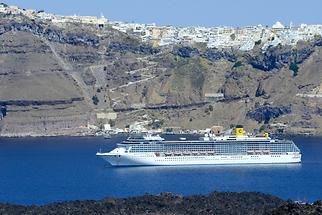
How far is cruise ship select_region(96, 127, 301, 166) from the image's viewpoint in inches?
3467

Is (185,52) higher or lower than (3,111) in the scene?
higher

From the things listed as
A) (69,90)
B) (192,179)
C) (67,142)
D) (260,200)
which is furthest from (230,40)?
(260,200)

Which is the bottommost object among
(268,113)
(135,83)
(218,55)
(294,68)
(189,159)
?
(189,159)

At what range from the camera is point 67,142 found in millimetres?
Answer: 128000

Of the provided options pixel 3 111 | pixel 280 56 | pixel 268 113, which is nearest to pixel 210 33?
pixel 280 56

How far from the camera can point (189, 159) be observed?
89.1 m

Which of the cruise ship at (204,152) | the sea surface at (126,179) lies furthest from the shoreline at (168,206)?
the cruise ship at (204,152)

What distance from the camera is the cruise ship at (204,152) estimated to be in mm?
88062

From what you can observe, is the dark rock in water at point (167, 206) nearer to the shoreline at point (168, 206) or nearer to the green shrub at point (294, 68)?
the shoreline at point (168, 206)

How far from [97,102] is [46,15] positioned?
20.6 m

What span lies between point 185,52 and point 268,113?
20.7 meters

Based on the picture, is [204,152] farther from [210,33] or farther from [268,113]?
[210,33]

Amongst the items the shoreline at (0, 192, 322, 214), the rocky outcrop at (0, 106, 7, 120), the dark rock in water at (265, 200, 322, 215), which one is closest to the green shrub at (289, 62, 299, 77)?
the rocky outcrop at (0, 106, 7, 120)

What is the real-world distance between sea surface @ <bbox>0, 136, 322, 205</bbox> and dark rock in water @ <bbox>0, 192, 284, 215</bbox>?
11.9m
